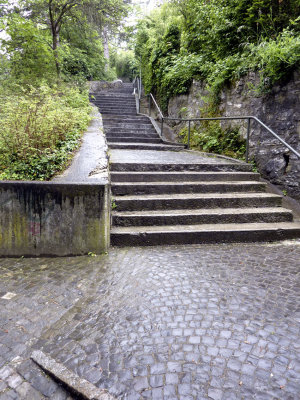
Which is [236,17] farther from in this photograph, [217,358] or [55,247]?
[217,358]

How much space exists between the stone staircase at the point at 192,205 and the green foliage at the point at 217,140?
0.45 metres

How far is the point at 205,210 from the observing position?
4.05 m

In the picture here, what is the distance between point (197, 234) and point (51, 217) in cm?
186

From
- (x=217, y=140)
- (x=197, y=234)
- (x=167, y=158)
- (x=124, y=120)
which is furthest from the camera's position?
(x=124, y=120)

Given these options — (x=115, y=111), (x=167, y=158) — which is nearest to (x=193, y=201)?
(x=167, y=158)

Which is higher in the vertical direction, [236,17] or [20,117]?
[236,17]

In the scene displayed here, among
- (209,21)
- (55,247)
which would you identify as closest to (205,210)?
(55,247)

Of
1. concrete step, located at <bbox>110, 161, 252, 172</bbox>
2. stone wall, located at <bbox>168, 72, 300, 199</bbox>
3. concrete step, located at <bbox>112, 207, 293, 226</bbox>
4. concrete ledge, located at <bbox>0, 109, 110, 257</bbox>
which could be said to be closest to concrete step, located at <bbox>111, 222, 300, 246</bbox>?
concrete step, located at <bbox>112, 207, 293, 226</bbox>

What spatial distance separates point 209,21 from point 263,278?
7443 millimetres

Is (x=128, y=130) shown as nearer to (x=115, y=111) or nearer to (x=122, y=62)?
(x=115, y=111)

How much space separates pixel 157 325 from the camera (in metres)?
1.93

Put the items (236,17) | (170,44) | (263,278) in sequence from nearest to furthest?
1. (263,278)
2. (236,17)
3. (170,44)

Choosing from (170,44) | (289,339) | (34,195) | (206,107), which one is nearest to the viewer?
(289,339)

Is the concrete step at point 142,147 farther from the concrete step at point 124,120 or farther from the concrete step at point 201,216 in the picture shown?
the concrete step at point 201,216
